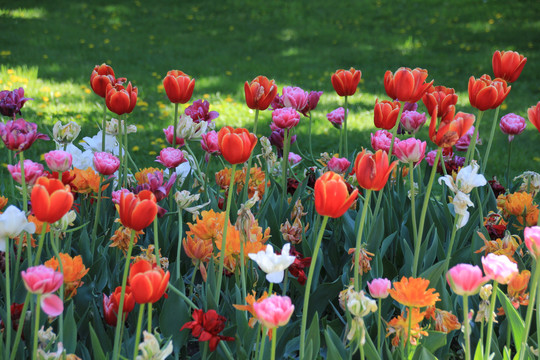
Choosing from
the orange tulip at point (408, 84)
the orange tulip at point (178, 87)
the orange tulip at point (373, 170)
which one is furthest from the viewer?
the orange tulip at point (178, 87)

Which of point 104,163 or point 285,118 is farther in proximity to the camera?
point 285,118

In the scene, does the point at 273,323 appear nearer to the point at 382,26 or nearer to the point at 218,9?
the point at 382,26

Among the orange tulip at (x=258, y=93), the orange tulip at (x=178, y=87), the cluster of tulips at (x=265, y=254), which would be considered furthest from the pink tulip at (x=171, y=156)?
the orange tulip at (x=258, y=93)

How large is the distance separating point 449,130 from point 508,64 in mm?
832

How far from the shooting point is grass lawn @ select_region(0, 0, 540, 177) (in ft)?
18.0

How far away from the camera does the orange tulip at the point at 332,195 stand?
1.17 meters

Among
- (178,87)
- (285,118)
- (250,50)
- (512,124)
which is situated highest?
(178,87)

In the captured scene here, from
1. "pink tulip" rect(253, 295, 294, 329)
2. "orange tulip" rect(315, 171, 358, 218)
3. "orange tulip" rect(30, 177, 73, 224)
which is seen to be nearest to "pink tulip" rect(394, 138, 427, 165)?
"orange tulip" rect(315, 171, 358, 218)

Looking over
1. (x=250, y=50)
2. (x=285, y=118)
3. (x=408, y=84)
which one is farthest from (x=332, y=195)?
(x=250, y=50)

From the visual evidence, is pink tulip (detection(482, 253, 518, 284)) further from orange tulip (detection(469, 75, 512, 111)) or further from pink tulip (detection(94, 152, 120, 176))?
pink tulip (detection(94, 152, 120, 176))

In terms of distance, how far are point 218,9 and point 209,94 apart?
5258 mm

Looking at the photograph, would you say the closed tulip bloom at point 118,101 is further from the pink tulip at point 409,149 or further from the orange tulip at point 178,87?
the pink tulip at point 409,149

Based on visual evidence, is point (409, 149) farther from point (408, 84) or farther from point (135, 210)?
point (135, 210)

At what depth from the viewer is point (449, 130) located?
157cm
